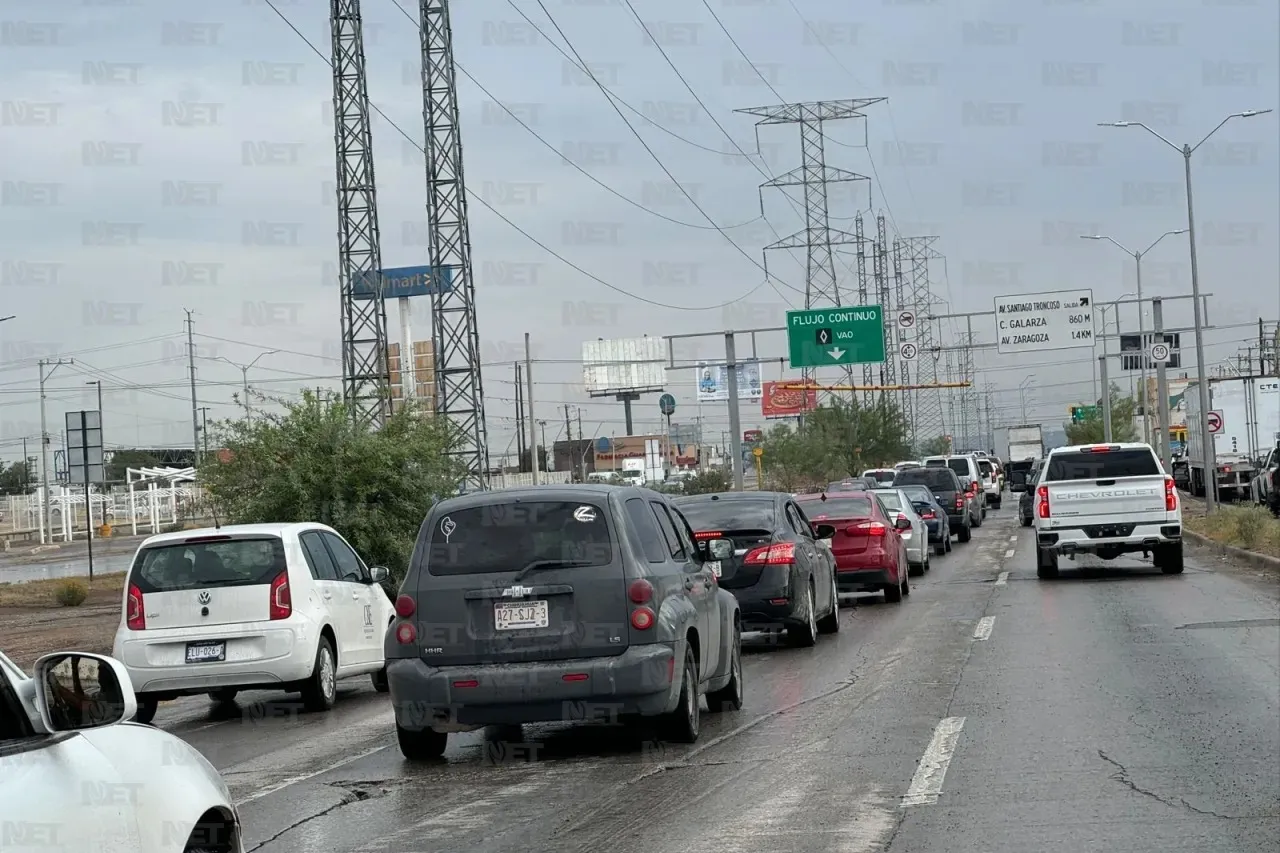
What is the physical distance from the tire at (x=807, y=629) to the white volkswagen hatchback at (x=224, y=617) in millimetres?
5206

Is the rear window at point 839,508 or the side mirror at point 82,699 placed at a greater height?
the side mirror at point 82,699

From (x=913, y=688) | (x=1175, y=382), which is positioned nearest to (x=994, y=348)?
(x=913, y=688)

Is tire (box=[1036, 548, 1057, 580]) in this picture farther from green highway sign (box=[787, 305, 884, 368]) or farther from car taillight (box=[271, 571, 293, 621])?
green highway sign (box=[787, 305, 884, 368])

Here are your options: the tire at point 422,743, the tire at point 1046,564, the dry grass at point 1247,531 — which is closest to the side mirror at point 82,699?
the tire at point 422,743

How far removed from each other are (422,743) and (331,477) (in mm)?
14348

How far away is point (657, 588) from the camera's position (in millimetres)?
10594

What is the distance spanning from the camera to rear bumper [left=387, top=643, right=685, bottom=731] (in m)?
10.3

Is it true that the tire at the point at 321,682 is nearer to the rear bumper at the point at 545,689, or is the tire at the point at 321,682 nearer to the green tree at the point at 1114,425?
the rear bumper at the point at 545,689

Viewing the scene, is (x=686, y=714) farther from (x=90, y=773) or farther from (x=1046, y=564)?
(x=1046, y=564)

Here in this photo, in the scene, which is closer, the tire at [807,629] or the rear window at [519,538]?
the rear window at [519,538]

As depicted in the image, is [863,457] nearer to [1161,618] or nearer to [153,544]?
[1161,618]

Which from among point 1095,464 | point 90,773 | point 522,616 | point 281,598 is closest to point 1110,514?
point 1095,464

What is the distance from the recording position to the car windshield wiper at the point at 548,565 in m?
10.5

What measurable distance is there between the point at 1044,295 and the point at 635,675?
150 feet
